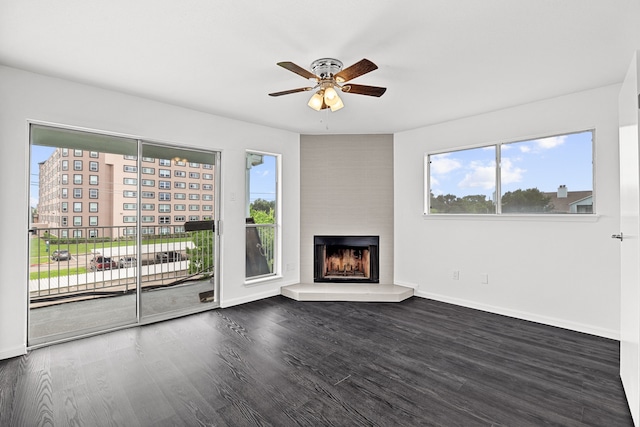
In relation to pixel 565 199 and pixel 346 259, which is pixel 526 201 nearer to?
pixel 565 199

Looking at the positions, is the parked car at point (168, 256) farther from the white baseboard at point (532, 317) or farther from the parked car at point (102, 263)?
the white baseboard at point (532, 317)

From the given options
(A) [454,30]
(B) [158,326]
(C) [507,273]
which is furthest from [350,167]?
(B) [158,326]

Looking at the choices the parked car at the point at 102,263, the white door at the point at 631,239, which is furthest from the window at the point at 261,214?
the white door at the point at 631,239

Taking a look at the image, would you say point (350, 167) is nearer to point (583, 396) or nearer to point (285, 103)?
point (285, 103)

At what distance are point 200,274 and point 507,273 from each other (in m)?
3.80

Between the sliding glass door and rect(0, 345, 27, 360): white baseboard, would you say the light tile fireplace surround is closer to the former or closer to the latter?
the sliding glass door

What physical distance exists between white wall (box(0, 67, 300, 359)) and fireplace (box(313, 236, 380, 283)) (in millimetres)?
462

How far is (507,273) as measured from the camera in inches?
147

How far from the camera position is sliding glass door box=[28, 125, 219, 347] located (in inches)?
118

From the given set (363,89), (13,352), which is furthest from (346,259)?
(13,352)

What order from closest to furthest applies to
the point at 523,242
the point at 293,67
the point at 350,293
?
the point at 293,67, the point at 523,242, the point at 350,293

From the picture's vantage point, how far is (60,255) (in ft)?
10.2

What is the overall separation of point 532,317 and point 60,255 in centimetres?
505

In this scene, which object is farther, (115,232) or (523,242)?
(523,242)
